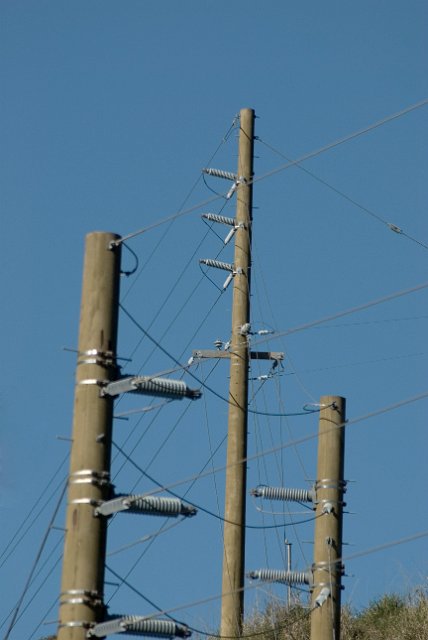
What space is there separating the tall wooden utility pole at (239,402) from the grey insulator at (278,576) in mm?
3315

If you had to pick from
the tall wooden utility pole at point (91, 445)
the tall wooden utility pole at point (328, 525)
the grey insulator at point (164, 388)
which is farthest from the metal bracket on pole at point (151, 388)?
the tall wooden utility pole at point (328, 525)

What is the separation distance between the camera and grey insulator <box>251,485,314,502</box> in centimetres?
1825

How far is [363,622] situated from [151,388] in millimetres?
12787

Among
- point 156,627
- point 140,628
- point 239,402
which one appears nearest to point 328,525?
point 156,627

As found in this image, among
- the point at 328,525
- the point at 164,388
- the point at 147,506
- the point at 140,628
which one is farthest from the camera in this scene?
the point at 328,525

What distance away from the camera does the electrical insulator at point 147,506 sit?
13.1 meters

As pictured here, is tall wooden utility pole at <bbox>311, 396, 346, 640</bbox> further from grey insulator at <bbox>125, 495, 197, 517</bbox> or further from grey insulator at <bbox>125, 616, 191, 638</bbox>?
grey insulator at <bbox>125, 616, 191, 638</bbox>

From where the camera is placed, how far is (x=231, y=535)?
74.8 feet

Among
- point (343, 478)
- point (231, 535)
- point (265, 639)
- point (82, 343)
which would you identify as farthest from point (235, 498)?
point (82, 343)

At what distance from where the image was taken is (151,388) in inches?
530

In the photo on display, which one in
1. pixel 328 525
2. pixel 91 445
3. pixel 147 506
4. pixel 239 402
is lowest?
pixel 147 506

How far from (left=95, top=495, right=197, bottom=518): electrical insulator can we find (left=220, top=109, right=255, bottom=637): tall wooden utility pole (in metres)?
7.83

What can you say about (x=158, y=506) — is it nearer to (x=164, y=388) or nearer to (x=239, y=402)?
(x=164, y=388)

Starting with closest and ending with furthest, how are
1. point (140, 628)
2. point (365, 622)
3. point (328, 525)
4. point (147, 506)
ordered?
point (140, 628), point (147, 506), point (328, 525), point (365, 622)
